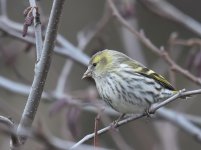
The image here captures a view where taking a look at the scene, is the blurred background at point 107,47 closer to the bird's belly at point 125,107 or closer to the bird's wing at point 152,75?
the bird's wing at point 152,75

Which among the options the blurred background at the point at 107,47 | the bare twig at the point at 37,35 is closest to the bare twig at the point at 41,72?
the bare twig at the point at 37,35

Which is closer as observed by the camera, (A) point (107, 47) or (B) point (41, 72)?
(B) point (41, 72)

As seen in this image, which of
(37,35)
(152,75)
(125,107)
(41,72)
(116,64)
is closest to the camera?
(41,72)

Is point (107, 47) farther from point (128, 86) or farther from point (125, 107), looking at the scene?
point (125, 107)

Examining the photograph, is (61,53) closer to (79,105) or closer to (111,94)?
(79,105)

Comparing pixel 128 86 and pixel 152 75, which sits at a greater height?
pixel 152 75

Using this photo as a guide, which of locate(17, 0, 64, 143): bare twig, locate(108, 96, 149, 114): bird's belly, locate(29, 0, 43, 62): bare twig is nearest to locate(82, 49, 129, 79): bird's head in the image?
locate(108, 96, 149, 114): bird's belly

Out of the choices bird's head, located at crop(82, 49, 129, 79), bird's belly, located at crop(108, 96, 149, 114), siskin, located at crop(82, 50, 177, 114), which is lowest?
bird's belly, located at crop(108, 96, 149, 114)

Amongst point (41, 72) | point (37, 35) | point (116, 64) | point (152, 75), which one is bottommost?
point (41, 72)

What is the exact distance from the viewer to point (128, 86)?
10.3ft

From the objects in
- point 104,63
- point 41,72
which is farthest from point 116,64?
point 41,72

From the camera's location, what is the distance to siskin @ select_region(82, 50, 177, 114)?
121 inches

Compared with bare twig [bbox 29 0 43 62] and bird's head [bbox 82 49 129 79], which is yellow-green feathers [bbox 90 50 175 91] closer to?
bird's head [bbox 82 49 129 79]

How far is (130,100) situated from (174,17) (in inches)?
51.7
